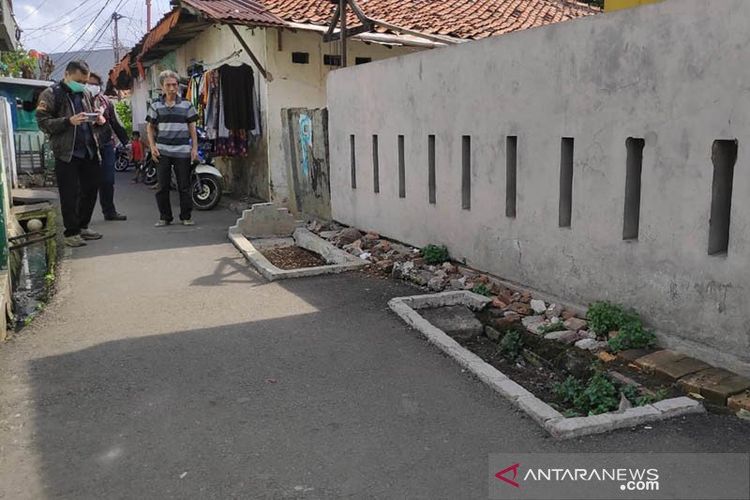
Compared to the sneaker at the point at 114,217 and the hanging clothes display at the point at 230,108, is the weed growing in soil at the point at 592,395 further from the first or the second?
the hanging clothes display at the point at 230,108

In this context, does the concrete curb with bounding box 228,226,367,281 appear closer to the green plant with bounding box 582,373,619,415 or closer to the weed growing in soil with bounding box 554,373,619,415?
the weed growing in soil with bounding box 554,373,619,415

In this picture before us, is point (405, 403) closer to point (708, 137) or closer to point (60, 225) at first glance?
point (708, 137)

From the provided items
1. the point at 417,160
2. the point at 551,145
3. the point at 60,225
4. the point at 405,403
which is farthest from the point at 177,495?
the point at 60,225

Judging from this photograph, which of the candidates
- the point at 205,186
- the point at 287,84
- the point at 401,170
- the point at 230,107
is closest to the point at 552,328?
the point at 401,170

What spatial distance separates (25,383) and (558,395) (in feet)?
11.1

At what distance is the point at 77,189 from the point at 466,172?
16.1 ft

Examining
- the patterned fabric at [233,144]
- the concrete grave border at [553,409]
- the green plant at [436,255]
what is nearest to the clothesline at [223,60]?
the patterned fabric at [233,144]

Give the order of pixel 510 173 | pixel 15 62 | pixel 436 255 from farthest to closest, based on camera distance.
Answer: pixel 15 62 → pixel 436 255 → pixel 510 173

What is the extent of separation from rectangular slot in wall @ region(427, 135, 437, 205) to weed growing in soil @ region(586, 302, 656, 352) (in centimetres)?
260

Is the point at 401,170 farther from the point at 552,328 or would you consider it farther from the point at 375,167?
the point at 552,328

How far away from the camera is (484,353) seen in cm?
507

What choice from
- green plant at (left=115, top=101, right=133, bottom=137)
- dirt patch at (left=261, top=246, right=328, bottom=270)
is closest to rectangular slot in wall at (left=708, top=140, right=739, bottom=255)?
dirt patch at (left=261, top=246, right=328, bottom=270)

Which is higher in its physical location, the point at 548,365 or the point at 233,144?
the point at 233,144

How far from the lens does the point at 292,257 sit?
8.18m
